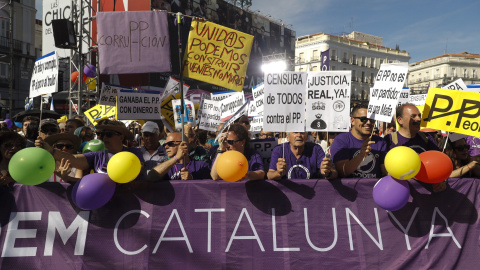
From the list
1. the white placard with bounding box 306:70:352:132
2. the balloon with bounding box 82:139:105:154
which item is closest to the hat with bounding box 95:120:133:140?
the balloon with bounding box 82:139:105:154

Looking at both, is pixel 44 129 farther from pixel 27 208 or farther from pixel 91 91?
pixel 91 91

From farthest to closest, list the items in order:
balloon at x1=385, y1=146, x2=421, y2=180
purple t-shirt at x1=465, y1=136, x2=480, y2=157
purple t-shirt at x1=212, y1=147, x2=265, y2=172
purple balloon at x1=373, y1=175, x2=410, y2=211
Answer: purple t-shirt at x1=465, y1=136, x2=480, y2=157 < purple t-shirt at x1=212, y1=147, x2=265, y2=172 < purple balloon at x1=373, y1=175, x2=410, y2=211 < balloon at x1=385, y1=146, x2=421, y2=180

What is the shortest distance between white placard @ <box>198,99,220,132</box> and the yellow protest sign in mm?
4013

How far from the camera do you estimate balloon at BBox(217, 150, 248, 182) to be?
3596mm

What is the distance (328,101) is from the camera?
440 centimetres

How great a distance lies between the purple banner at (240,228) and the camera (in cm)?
377

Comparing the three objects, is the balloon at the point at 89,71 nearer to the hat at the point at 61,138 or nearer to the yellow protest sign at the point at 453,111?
the hat at the point at 61,138

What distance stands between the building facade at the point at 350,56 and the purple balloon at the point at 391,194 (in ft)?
202

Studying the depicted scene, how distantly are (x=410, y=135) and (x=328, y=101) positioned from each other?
0.96m

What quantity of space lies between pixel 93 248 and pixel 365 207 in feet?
8.57

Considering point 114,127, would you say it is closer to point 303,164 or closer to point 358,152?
point 303,164

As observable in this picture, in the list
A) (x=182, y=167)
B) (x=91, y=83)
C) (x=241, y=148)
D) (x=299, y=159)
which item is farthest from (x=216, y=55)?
(x=91, y=83)

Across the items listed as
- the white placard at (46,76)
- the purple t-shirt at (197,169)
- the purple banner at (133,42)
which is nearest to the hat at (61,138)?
the purple banner at (133,42)

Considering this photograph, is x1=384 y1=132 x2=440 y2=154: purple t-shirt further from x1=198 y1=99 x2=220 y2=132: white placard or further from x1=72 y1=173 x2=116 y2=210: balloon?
x1=198 y1=99 x2=220 y2=132: white placard
